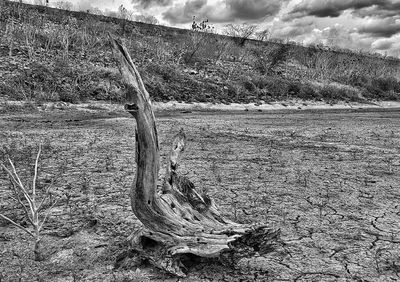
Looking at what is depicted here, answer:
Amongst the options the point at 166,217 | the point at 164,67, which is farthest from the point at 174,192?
the point at 164,67

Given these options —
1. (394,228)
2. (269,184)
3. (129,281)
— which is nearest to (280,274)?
(129,281)

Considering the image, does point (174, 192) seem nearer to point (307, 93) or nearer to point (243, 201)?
point (243, 201)

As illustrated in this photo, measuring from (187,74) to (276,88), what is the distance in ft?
17.4

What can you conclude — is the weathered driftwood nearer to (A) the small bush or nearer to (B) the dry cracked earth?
(B) the dry cracked earth

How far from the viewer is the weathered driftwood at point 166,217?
8.41ft

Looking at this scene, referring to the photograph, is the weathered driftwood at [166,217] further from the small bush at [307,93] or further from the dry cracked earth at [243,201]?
the small bush at [307,93]

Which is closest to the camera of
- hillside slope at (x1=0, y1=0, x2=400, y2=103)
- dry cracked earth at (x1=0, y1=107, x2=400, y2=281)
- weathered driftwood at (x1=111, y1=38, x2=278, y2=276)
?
weathered driftwood at (x1=111, y1=38, x2=278, y2=276)

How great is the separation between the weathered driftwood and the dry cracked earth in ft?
0.49

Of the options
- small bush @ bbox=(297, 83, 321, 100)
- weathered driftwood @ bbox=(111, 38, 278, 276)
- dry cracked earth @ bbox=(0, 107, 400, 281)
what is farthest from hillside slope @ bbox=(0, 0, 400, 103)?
weathered driftwood @ bbox=(111, 38, 278, 276)

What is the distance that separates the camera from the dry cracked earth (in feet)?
10.1

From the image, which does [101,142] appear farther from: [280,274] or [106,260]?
[280,274]

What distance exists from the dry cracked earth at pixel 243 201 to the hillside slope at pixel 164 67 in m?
7.27

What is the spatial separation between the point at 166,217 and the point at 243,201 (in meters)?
1.91

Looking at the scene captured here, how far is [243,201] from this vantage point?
476cm
